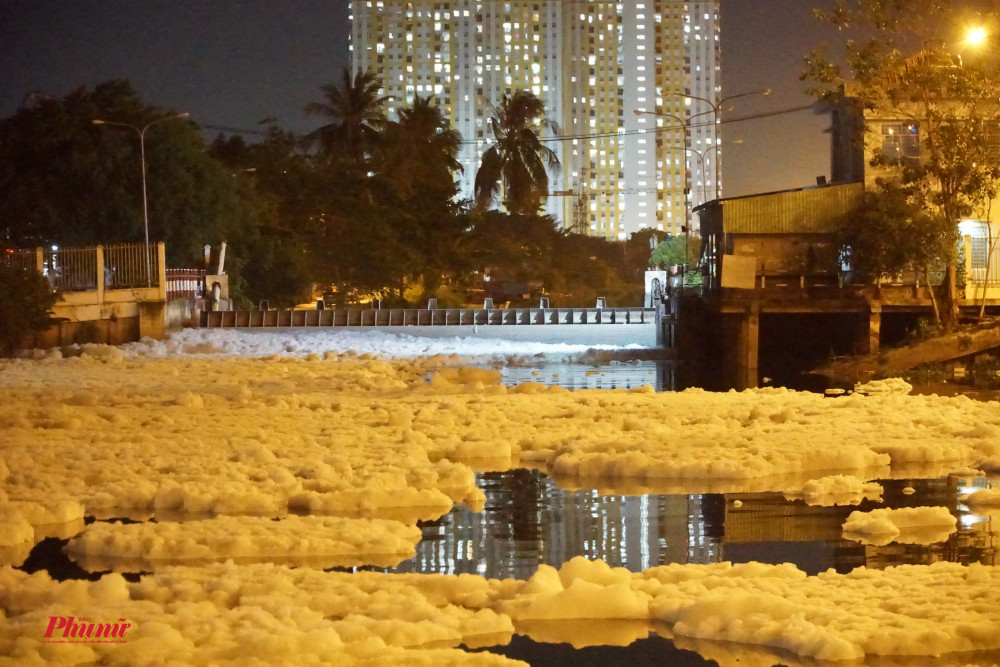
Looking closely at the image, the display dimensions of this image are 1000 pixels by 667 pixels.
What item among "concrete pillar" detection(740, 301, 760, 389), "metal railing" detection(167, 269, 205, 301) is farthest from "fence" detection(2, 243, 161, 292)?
"concrete pillar" detection(740, 301, 760, 389)

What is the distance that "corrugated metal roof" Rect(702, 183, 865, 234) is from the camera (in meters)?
35.7

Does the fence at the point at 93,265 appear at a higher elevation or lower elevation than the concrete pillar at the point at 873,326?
higher

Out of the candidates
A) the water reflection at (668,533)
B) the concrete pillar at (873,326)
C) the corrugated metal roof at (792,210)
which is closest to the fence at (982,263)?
the corrugated metal roof at (792,210)

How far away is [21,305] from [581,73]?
15616cm

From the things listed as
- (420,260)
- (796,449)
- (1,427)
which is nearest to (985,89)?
(796,449)

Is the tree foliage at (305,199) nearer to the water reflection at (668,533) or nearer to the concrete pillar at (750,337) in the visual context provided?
the concrete pillar at (750,337)

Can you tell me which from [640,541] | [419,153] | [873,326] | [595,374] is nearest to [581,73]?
[419,153]

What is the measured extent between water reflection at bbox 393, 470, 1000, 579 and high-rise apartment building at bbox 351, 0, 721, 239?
14806cm

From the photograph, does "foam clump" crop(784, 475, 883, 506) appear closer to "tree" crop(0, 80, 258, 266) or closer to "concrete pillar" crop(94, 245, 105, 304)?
"concrete pillar" crop(94, 245, 105, 304)

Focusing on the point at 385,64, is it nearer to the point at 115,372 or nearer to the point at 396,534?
the point at 115,372

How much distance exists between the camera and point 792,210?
120 feet

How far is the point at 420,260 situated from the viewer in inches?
2376

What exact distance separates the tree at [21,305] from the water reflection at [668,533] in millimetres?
22154

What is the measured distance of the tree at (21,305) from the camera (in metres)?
31.3
